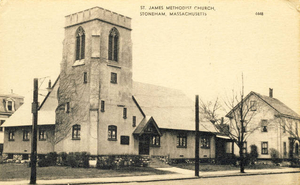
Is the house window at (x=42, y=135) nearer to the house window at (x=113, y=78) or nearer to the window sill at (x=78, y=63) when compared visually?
the window sill at (x=78, y=63)

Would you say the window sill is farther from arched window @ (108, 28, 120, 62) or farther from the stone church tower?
arched window @ (108, 28, 120, 62)

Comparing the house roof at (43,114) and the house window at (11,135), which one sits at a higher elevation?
the house roof at (43,114)

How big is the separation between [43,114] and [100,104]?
7.90m

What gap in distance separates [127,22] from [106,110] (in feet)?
27.9

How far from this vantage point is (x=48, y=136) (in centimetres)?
3997

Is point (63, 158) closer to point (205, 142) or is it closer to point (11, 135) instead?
point (11, 135)

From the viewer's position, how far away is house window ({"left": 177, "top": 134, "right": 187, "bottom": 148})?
43378 millimetres

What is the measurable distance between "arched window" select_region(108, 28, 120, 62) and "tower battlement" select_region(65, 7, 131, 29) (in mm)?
894

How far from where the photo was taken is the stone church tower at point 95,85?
36031 millimetres

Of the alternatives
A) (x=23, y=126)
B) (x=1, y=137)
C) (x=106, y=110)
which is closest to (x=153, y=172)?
(x=106, y=110)

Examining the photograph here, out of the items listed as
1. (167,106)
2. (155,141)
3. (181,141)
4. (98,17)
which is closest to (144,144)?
(155,141)

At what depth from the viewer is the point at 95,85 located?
36125 millimetres

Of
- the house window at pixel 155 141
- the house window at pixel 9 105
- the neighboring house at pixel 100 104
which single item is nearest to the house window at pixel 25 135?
the neighboring house at pixel 100 104

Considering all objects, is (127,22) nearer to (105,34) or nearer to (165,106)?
(105,34)
